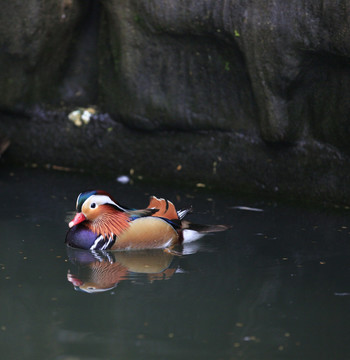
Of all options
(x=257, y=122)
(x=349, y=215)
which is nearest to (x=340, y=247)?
(x=349, y=215)

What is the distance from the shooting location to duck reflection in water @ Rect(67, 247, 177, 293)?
4637 mm

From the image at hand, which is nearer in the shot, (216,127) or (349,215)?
(349,215)

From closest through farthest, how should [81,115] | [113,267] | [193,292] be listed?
[193,292] → [113,267] → [81,115]

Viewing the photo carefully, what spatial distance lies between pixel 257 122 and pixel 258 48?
27.2 inches

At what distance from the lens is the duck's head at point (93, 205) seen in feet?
17.2

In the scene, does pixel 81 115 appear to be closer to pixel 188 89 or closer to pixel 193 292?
pixel 188 89

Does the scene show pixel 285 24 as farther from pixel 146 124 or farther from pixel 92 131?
pixel 92 131

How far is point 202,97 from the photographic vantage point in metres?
6.50

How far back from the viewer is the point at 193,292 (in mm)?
4453

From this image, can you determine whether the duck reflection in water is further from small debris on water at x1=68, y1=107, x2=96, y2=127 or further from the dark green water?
small debris on water at x1=68, y1=107, x2=96, y2=127

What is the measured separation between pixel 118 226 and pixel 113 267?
0.37 m

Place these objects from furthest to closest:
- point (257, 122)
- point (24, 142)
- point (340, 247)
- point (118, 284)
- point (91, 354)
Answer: point (24, 142)
point (257, 122)
point (340, 247)
point (118, 284)
point (91, 354)

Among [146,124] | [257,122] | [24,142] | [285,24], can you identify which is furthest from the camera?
[24,142]

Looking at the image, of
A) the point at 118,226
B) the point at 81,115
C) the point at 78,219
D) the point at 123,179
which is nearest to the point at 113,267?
the point at 118,226
